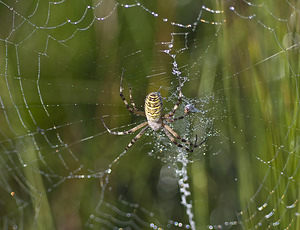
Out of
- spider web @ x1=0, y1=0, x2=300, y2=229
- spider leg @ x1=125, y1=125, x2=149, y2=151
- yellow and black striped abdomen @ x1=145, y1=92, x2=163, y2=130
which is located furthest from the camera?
spider leg @ x1=125, y1=125, x2=149, y2=151

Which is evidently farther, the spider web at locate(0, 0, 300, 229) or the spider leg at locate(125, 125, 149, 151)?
the spider leg at locate(125, 125, 149, 151)

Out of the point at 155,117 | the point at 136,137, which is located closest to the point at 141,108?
the point at 155,117

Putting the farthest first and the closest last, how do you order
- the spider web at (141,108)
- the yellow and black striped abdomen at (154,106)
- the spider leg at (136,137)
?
the spider leg at (136,137), the yellow and black striped abdomen at (154,106), the spider web at (141,108)

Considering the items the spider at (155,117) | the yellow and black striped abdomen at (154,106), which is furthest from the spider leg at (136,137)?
the yellow and black striped abdomen at (154,106)

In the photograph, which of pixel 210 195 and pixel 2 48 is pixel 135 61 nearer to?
A: pixel 2 48

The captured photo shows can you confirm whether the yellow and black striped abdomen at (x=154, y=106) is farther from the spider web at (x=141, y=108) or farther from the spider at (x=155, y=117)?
the spider web at (x=141, y=108)

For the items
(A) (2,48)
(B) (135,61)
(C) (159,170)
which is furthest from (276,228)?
(A) (2,48)

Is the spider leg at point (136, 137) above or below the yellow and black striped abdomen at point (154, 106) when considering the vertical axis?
below

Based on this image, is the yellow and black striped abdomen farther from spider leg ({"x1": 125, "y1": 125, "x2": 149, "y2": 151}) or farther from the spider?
spider leg ({"x1": 125, "y1": 125, "x2": 149, "y2": 151})

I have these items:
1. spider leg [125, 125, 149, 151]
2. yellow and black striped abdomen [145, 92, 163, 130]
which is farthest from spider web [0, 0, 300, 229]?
yellow and black striped abdomen [145, 92, 163, 130]
